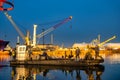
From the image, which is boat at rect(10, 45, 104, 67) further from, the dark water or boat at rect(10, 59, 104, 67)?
the dark water

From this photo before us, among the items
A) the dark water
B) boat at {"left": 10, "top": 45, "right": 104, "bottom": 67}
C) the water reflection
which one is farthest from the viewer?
boat at {"left": 10, "top": 45, "right": 104, "bottom": 67}

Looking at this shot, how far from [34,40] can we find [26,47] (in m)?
72.9

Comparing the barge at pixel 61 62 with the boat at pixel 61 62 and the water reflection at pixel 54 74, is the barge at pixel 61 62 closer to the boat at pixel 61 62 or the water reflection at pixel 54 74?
the boat at pixel 61 62

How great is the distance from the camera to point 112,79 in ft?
94.2

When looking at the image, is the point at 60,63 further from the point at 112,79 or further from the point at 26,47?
the point at 112,79

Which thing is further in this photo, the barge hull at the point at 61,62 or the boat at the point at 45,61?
the boat at the point at 45,61

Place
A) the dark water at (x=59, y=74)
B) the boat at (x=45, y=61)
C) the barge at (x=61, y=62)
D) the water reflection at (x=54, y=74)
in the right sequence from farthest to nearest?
1. the boat at (x=45, y=61)
2. the barge at (x=61, y=62)
3. the dark water at (x=59, y=74)
4. the water reflection at (x=54, y=74)

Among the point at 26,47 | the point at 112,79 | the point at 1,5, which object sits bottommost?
the point at 112,79

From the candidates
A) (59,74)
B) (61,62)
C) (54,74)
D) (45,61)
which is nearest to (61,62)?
(61,62)

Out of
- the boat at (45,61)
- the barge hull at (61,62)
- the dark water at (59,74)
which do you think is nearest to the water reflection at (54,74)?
the dark water at (59,74)

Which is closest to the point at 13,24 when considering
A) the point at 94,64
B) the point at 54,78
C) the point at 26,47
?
the point at 26,47

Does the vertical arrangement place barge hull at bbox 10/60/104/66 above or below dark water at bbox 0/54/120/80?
above

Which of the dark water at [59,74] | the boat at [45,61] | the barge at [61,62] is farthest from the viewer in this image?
the boat at [45,61]

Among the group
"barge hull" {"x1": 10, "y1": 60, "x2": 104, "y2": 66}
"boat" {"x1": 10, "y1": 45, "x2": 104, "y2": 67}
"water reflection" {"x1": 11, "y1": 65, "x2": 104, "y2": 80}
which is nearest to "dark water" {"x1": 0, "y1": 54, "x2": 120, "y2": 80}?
"water reflection" {"x1": 11, "y1": 65, "x2": 104, "y2": 80}
